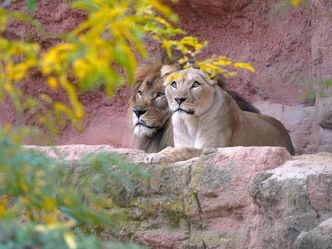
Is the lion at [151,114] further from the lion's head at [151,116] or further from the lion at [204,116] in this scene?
the lion at [204,116]

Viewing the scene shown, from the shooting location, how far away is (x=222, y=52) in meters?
9.77

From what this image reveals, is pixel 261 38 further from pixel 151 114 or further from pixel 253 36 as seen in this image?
pixel 151 114

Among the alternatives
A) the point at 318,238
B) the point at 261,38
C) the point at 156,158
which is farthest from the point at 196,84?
→ the point at 318,238

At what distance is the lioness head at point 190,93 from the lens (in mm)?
8016

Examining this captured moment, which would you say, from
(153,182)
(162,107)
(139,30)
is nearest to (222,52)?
(162,107)

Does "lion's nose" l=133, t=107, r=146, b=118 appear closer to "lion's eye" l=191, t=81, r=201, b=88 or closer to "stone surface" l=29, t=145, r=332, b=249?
"lion's eye" l=191, t=81, r=201, b=88

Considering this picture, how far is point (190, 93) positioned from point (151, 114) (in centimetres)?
74

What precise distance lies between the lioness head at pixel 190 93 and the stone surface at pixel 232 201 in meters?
1.50

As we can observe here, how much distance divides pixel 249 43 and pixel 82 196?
152 inches

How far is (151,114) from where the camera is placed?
8.69 m

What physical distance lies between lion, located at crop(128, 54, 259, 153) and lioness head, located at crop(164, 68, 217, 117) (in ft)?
1.69

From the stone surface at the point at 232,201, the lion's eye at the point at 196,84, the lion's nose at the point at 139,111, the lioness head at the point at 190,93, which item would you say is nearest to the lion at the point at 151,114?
the lion's nose at the point at 139,111

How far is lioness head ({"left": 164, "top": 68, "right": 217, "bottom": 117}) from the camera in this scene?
8.02 meters

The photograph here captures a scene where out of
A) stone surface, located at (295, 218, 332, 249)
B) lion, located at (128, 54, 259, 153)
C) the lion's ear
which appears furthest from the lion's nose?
stone surface, located at (295, 218, 332, 249)
